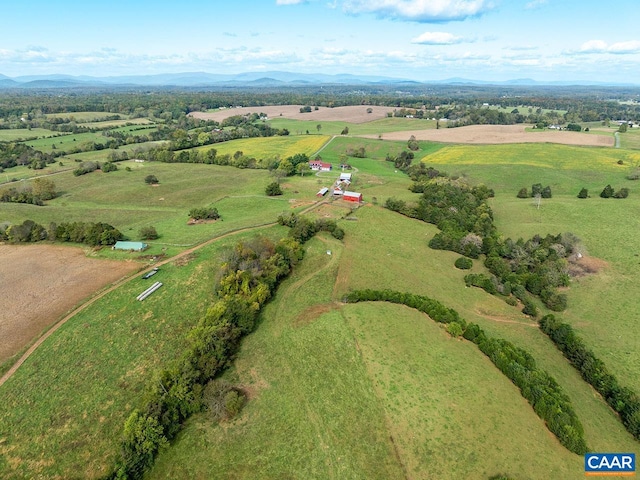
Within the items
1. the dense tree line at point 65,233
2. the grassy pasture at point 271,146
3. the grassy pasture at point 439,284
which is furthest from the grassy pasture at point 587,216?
the dense tree line at point 65,233

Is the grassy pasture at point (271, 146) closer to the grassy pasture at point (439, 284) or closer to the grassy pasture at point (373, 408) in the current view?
the grassy pasture at point (439, 284)

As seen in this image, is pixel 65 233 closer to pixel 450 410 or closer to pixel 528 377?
pixel 450 410

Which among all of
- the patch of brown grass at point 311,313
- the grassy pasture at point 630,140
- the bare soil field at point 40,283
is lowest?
the patch of brown grass at point 311,313

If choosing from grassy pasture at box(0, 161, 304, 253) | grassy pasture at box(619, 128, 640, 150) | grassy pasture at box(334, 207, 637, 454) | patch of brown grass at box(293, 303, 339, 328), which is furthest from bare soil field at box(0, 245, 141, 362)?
grassy pasture at box(619, 128, 640, 150)

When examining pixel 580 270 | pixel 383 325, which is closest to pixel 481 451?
pixel 383 325

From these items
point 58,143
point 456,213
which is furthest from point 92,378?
point 58,143

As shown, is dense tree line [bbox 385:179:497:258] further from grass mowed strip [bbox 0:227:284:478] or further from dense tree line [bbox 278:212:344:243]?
grass mowed strip [bbox 0:227:284:478]

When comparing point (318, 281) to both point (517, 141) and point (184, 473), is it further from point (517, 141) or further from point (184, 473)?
point (517, 141)

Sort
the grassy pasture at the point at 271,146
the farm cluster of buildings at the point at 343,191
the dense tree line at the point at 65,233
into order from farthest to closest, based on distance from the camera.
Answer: the grassy pasture at the point at 271,146
the farm cluster of buildings at the point at 343,191
the dense tree line at the point at 65,233
